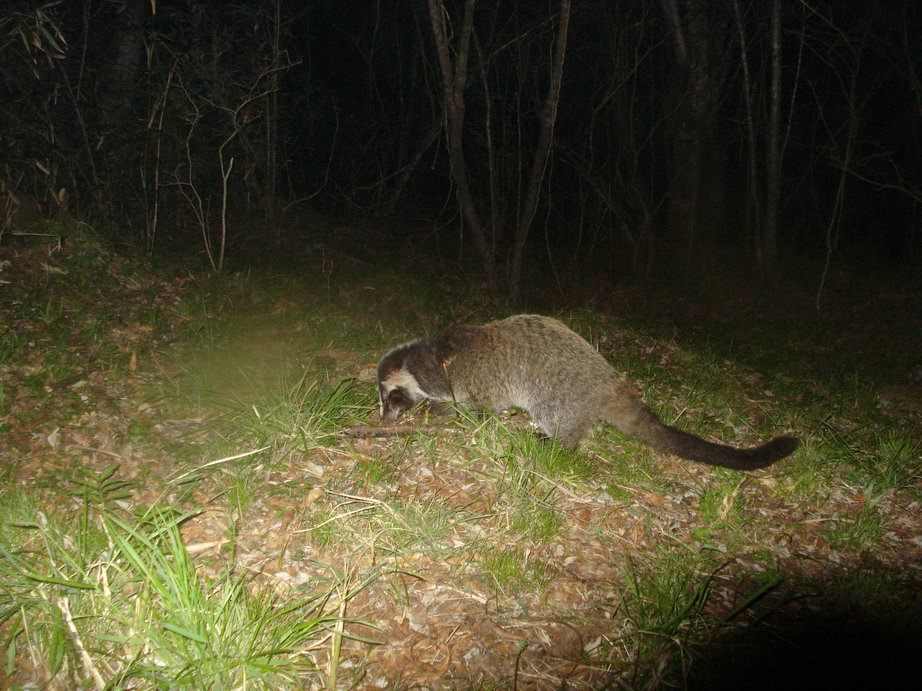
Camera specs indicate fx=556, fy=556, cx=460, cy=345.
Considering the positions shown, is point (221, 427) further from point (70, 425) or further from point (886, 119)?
point (886, 119)

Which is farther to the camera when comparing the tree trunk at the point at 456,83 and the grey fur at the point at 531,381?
the tree trunk at the point at 456,83

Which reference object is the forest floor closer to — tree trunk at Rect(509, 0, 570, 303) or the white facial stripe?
the white facial stripe

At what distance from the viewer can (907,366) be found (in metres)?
7.57

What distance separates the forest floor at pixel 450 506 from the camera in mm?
2850

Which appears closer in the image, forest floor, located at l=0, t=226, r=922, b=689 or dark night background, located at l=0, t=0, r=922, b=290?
forest floor, located at l=0, t=226, r=922, b=689

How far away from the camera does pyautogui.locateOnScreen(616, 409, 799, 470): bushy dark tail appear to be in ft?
12.9

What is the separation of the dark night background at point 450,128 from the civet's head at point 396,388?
12.9 feet

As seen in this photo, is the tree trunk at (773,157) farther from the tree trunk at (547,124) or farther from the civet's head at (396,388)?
the civet's head at (396,388)

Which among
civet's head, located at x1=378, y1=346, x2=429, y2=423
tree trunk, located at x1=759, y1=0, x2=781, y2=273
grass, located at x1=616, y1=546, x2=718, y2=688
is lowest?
grass, located at x1=616, y1=546, x2=718, y2=688

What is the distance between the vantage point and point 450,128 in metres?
8.00

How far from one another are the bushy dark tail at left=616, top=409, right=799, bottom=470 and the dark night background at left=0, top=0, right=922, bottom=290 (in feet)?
14.9

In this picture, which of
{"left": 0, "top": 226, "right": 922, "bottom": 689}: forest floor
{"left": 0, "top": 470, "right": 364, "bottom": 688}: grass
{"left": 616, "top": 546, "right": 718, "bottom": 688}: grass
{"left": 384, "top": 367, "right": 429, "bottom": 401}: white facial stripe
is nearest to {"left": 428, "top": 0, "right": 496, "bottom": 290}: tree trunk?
{"left": 0, "top": 226, "right": 922, "bottom": 689}: forest floor

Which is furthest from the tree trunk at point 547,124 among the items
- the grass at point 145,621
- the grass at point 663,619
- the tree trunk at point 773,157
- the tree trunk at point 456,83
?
the grass at point 145,621

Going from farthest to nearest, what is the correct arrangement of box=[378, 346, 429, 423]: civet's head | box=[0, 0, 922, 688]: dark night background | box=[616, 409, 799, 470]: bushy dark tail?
1. box=[0, 0, 922, 688]: dark night background
2. box=[378, 346, 429, 423]: civet's head
3. box=[616, 409, 799, 470]: bushy dark tail
